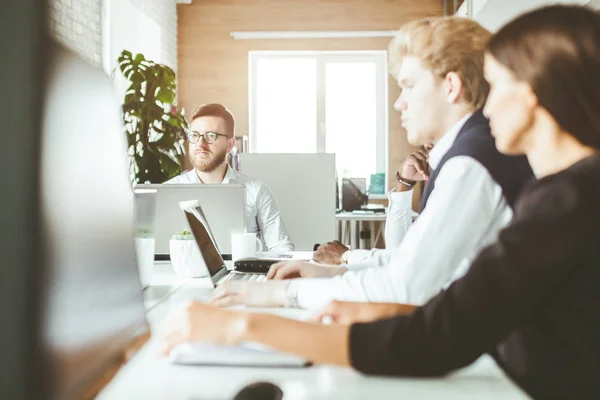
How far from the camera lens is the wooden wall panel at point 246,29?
6637 mm

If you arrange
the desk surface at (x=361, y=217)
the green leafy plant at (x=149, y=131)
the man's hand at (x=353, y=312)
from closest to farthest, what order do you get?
the man's hand at (x=353, y=312) < the green leafy plant at (x=149, y=131) < the desk surface at (x=361, y=217)

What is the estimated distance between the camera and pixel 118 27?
4.89 m

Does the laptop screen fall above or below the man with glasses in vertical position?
below

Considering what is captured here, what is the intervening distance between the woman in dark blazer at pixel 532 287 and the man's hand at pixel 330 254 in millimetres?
1227

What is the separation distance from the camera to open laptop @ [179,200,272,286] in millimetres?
1432

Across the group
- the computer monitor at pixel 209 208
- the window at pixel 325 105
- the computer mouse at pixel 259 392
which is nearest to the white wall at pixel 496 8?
the window at pixel 325 105

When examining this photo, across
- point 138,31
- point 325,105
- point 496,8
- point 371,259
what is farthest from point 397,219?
point 325,105

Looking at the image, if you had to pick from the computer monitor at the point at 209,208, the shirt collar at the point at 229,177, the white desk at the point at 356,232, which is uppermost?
the shirt collar at the point at 229,177

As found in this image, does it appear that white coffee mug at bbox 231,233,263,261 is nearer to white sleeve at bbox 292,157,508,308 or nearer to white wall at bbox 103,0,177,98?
white sleeve at bbox 292,157,508,308

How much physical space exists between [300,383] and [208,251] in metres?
0.87

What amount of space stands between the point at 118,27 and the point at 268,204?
2.71m

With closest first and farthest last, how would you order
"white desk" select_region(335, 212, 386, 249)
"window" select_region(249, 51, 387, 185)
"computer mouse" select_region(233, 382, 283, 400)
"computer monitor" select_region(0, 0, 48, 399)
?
Answer: "computer monitor" select_region(0, 0, 48, 399) < "computer mouse" select_region(233, 382, 283, 400) < "white desk" select_region(335, 212, 386, 249) < "window" select_region(249, 51, 387, 185)

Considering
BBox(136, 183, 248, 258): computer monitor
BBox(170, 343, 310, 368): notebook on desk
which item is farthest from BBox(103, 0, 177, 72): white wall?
BBox(170, 343, 310, 368): notebook on desk

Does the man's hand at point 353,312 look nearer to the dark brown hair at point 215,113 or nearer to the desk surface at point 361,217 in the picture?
the dark brown hair at point 215,113
